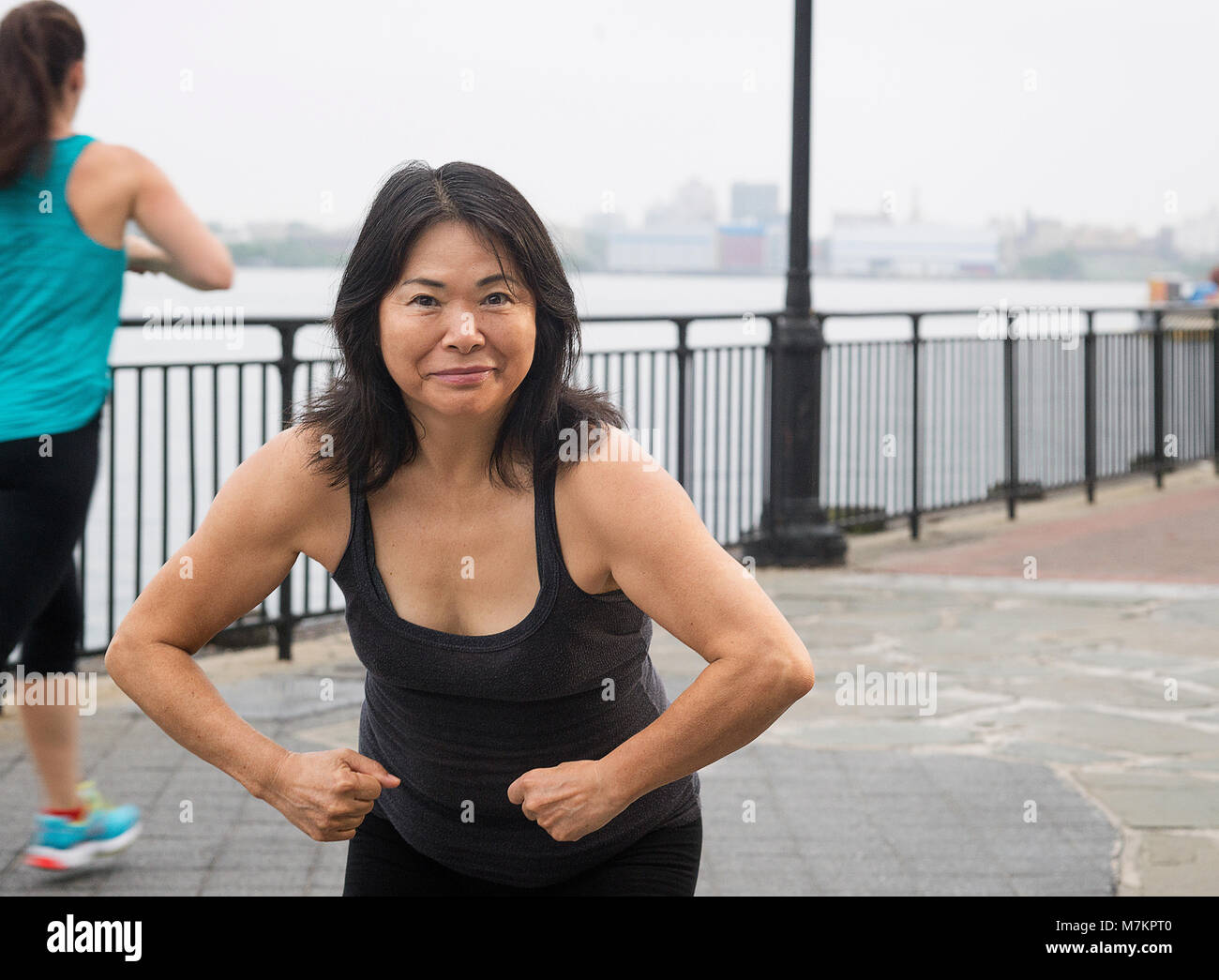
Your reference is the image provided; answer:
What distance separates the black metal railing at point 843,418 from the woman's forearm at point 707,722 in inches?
166

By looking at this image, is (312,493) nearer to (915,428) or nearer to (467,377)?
(467,377)

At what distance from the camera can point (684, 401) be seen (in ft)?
27.2

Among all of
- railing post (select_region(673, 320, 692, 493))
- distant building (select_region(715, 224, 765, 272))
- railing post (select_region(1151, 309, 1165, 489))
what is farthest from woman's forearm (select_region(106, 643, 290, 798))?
railing post (select_region(1151, 309, 1165, 489))

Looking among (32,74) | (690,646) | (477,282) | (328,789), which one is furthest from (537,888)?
(32,74)

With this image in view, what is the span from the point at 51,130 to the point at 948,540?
23.9ft

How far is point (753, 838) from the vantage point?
13.8 ft

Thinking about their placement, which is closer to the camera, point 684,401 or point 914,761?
point 914,761

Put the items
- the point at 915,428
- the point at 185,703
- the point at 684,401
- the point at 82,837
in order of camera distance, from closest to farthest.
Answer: the point at 185,703
the point at 82,837
the point at 684,401
the point at 915,428

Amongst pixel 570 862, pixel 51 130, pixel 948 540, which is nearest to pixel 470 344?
pixel 570 862

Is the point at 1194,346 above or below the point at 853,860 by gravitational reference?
above

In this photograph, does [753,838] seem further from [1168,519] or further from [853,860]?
[1168,519]

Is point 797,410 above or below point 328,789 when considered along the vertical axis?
above

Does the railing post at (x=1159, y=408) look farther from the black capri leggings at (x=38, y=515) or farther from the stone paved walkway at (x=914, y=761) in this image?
the black capri leggings at (x=38, y=515)

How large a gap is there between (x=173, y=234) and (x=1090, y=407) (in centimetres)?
903
